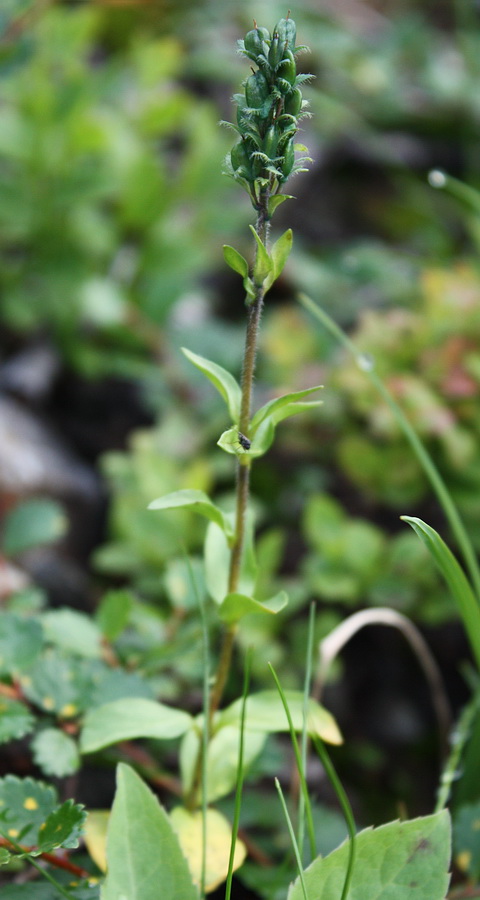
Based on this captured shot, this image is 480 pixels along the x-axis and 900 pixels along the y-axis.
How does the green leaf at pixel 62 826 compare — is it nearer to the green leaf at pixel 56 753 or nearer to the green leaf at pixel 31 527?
the green leaf at pixel 56 753

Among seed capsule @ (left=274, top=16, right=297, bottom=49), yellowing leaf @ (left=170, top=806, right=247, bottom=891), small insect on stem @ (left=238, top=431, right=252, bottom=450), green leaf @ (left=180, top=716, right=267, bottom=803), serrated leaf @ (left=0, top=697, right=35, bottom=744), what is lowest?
yellowing leaf @ (left=170, top=806, right=247, bottom=891)

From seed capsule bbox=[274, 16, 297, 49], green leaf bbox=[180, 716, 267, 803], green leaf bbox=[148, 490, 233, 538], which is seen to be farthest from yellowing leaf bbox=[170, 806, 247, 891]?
seed capsule bbox=[274, 16, 297, 49]

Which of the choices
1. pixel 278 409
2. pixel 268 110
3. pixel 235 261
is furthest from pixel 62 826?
pixel 268 110

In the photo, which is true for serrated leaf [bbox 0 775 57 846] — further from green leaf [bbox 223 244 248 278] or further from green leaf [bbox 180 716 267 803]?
green leaf [bbox 223 244 248 278]

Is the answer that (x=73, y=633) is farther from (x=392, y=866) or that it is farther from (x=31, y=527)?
(x=392, y=866)

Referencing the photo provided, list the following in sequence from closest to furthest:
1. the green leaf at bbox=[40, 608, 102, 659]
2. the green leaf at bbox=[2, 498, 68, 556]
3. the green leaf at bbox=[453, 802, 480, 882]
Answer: the green leaf at bbox=[453, 802, 480, 882], the green leaf at bbox=[40, 608, 102, 659], the green leaf at bbox=[2, 498, 68, 556]

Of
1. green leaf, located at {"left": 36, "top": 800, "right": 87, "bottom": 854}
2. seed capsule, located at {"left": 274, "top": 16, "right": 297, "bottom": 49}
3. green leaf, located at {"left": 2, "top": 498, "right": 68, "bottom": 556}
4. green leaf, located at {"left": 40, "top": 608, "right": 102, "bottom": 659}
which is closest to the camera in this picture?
seed capsule, located at {"left": 274, "top": 16, "right": 297, "bottom": 49}
